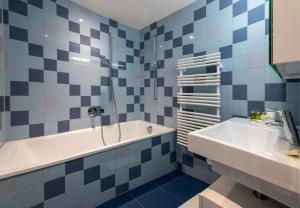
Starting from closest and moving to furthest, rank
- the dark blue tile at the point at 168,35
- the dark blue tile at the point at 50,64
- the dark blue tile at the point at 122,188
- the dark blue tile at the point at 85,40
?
the dark blue tile at the point at 122,188
the dark blue tile at the point at 50,64
the dark blue tile at the point at 85,40
the dark blue tile at the point at 168,35

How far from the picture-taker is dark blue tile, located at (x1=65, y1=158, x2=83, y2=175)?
112cm

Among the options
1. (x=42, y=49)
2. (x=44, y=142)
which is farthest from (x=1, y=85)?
(x=44, y=142)

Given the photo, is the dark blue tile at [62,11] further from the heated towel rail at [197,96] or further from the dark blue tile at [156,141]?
the dark blue tile at [156,141]

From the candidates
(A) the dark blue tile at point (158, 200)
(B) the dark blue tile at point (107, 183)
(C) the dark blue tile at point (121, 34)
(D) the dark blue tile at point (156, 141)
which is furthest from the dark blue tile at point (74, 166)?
(C) the dark blue tile at point (121, 34)

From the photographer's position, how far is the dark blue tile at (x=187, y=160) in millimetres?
1781

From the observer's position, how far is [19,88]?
1.48 meters

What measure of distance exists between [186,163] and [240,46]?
137cm

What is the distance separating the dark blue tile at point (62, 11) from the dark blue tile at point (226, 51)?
174 cm

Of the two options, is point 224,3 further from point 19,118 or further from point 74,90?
point 19,118

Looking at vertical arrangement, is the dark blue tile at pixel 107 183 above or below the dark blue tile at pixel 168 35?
below

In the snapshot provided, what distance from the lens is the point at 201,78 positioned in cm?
155

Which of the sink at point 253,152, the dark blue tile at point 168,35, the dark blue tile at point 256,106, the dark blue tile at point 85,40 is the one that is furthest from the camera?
the dark blue tile at point 168,35

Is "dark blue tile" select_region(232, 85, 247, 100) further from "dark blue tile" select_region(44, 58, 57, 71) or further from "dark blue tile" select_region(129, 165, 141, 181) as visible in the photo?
"dark blue tile" select_region(44, 58, 57, 71)

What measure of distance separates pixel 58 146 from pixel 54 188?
713 mm
